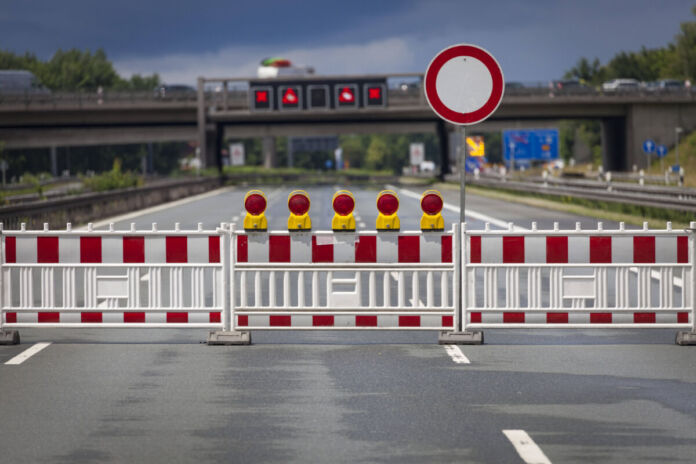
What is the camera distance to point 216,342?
34.3 feet

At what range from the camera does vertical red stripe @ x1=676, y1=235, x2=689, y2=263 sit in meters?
10.3

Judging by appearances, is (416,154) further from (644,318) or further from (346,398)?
(346,398)

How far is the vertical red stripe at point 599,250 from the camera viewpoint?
408 inches

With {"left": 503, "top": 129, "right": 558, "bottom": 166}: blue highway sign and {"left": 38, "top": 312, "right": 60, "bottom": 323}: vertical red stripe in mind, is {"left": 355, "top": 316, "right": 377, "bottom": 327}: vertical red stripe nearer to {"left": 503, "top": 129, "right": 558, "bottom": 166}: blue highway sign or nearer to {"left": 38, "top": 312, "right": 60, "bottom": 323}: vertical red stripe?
{"left": 38, "top": 312, "right": 60, "bottom": 323}: vertical red stripe

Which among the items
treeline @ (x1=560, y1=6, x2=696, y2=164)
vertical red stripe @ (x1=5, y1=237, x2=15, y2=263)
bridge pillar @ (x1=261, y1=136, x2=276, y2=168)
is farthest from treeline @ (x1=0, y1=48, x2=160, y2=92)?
vertical red stripe @ (x1=5, y1=237, x2=15, y2=263)

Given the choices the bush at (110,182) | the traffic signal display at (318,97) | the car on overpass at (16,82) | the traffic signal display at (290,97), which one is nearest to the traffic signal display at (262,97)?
the traffic signal display at (290,97)

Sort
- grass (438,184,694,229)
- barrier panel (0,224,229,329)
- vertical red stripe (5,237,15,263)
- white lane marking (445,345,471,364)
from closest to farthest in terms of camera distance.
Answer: white lane marking (445,345,471,364) < barrier panel (0,224,229,329) < vertical red stripe (5,237,15,263) < grass (438,184,694,229)

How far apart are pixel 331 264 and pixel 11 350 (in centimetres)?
279

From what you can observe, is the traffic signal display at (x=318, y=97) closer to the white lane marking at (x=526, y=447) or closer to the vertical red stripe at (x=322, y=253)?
the vertical red stripe at (x=322, y=253)

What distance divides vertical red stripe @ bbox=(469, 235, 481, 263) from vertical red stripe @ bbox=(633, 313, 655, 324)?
1395mm

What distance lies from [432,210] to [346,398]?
2678mm

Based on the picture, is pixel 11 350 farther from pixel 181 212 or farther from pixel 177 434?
pixel 181 212

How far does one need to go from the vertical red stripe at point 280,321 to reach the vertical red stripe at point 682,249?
3.30 m

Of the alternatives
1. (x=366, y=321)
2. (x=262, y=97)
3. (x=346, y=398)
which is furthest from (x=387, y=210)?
(x=262, y=97)
